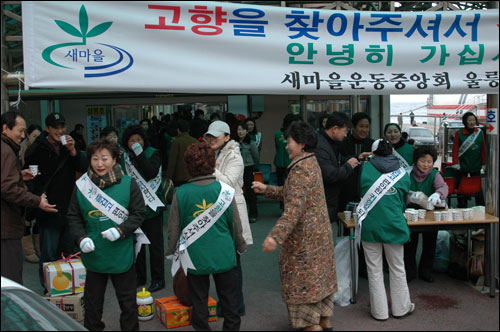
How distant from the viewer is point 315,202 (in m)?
4.34

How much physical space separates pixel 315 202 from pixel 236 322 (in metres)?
1.15

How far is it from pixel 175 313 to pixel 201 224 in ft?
3.84

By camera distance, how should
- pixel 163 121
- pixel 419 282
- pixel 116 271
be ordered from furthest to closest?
1. pixel 163 121
2. pixel 419 282
3. pixel 116 271

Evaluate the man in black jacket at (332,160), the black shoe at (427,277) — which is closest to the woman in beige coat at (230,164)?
the man in black jacket at (332,160)

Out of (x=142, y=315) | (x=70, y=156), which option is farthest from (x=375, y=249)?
(x=70, y=156)

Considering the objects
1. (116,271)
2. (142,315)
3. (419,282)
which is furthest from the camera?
(419,282)

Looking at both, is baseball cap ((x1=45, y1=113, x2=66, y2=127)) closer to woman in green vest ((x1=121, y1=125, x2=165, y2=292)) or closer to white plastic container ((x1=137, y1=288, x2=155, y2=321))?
woman in green vest ((x1=121, y1=125, x2=165, y2=292))

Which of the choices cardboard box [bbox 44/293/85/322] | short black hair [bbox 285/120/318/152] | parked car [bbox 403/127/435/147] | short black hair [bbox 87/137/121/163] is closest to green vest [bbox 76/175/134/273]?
short black hair [bbox 87/137/121/163]

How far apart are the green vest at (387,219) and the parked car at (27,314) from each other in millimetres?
2852

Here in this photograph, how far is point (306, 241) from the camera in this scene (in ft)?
14.3

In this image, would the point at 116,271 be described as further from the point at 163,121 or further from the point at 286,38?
the point at 163,121

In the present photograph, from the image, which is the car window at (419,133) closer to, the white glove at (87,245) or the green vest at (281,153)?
the green vest at (281,153)

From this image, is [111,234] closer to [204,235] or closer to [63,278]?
[204,235]

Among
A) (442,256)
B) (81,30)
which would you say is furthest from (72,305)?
(442,256)
